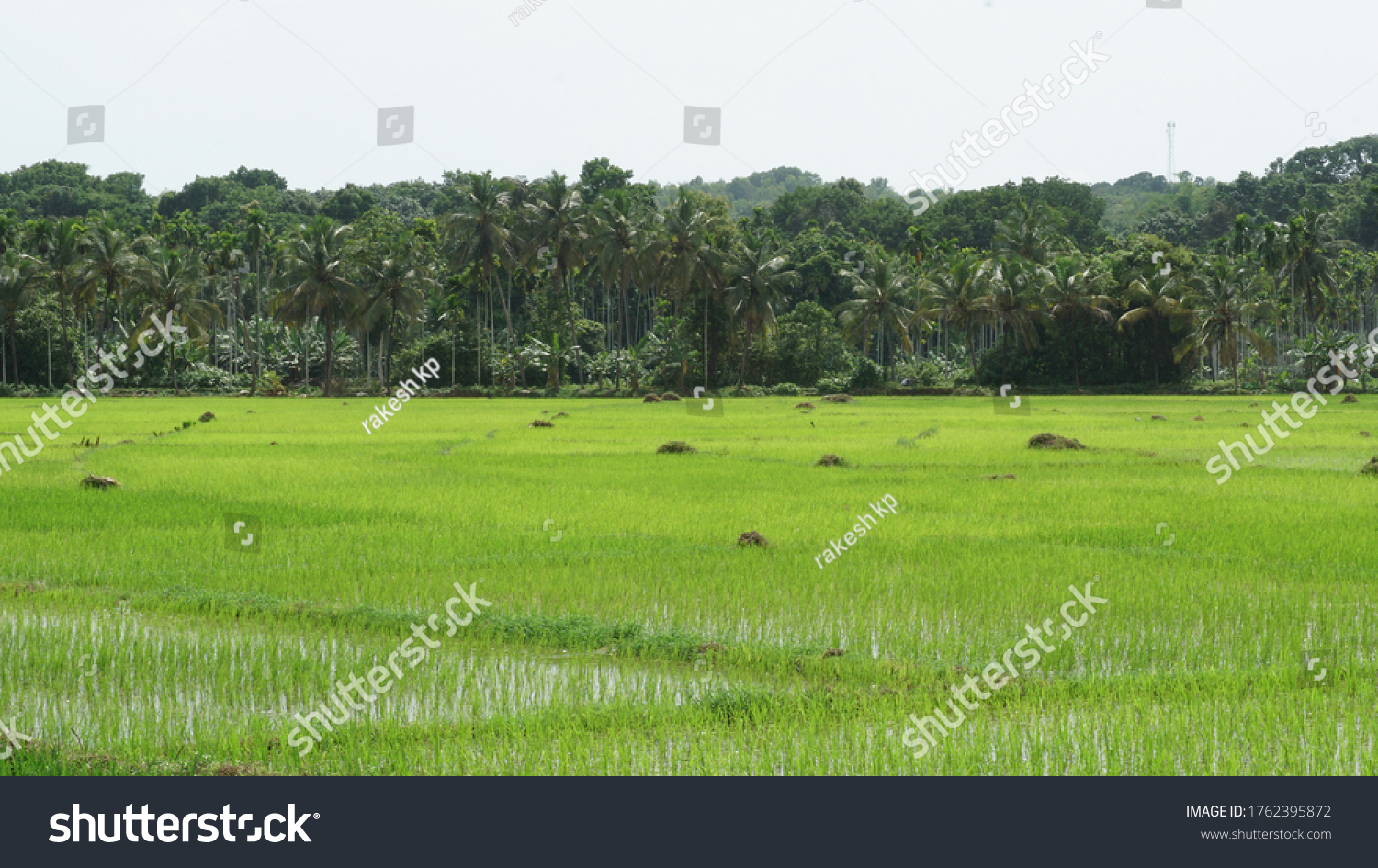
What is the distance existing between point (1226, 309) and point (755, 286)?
70.3 feet

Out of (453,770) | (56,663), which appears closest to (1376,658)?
(453,770)

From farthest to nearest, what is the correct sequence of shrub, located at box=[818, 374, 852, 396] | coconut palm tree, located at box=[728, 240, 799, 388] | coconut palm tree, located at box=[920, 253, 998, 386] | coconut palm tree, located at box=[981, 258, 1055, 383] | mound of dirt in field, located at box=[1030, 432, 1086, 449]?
1. shrub, located at box=[818, 374, 852, 396]
2. coconut palm tree, located at box=[728, 240, 799, 388]
3. coconut palm tree, located at box=[920, 253, 998, 386]
4. coconut palm tree, located at box=[981, 258, 1055, 383]
5. mound of dirt in field, located at box=[1030, 432, 1086, 449]

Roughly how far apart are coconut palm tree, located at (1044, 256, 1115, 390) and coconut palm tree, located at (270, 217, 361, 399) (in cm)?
3378

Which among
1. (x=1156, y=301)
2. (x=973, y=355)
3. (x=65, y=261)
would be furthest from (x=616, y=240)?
(x=1156, y=301)

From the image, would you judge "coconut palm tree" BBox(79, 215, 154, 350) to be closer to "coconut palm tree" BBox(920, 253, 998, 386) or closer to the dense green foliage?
the dense green foliage

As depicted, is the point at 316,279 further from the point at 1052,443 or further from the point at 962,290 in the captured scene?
the point at 1052,443

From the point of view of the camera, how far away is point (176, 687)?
561cm

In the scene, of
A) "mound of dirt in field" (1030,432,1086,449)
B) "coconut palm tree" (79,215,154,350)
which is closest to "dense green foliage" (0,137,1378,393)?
"coconut palm tree" (79,215,154,350)

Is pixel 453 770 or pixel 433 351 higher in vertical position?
pixel 433 351

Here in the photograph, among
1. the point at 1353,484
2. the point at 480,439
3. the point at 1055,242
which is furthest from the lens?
the point at 1055,242

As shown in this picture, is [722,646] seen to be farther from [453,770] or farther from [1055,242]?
[1055,242]

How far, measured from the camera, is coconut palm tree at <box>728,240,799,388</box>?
54.4 meters

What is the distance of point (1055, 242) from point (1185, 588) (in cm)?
6278

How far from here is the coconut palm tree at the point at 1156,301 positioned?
172ft
